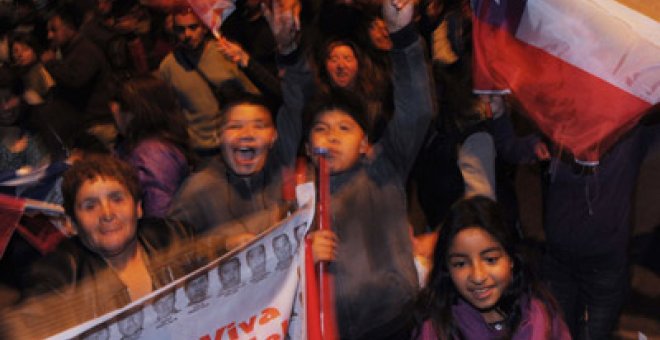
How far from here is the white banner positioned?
286 centimetres

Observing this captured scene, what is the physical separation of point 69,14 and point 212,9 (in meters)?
2.18

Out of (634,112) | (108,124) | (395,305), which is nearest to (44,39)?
(108,124)

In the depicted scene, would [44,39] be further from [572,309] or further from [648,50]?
[648,50]

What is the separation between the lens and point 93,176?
11.5 feet

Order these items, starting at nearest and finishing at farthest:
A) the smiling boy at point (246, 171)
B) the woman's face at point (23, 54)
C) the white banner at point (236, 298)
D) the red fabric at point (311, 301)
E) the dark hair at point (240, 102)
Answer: the white banner at point (236, 298), the red fabric at point (311, 301), the smiling boy at point (246, 171), the dark hair at point (240, 102), the woman's face at point (23, 54)

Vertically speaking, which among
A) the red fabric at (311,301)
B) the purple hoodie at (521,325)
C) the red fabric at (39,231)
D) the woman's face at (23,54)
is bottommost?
the purple hoodie at (521,325)

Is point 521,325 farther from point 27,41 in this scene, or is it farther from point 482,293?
point 27,41

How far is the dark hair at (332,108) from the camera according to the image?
3.97m

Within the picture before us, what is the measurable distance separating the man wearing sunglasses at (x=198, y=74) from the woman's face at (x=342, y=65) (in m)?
0.47

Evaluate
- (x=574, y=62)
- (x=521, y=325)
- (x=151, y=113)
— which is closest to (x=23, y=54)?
(x=151, y=113)

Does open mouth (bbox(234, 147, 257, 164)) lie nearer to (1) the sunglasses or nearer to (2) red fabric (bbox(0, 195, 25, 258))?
(2) red fabric (bbox(0, 195, 25, 258))

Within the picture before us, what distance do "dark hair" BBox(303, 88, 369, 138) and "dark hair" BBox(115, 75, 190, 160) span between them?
0.88 metres

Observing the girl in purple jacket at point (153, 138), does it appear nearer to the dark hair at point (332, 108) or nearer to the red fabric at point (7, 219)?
the dark hair at point (332, 108)

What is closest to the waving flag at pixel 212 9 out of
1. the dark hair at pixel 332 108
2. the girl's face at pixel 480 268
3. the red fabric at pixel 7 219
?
Answer: the dark hair at pixel 332 108
